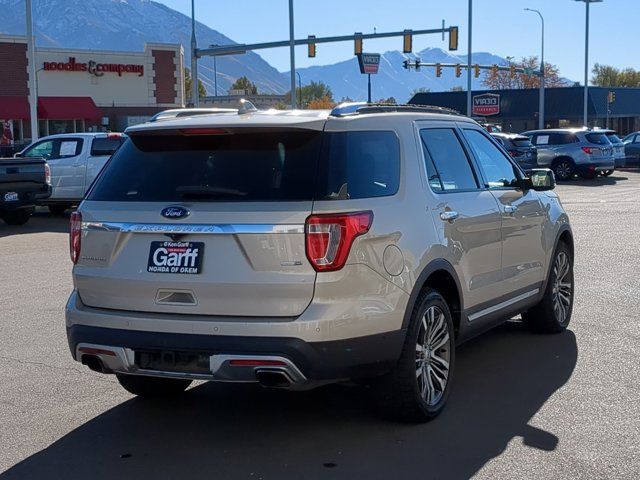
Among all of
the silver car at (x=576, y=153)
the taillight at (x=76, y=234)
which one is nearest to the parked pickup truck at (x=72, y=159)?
the taillight at (x=76, y=234)

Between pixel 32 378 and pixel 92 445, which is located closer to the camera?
pixel 92 445

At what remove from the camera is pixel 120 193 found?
17.3 feet

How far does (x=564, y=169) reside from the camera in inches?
1240

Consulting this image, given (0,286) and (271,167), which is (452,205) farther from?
(0,286)

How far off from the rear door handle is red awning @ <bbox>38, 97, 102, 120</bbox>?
42891 millimetres

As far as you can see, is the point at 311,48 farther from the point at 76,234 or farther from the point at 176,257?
the point at 176,257

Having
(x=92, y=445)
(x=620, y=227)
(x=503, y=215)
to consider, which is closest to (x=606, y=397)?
(x=503, y=215)

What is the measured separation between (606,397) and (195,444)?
2.75 m

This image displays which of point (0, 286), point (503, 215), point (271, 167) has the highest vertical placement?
point (271, 167)

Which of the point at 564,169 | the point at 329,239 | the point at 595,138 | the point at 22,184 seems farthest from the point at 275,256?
the point at 595,138

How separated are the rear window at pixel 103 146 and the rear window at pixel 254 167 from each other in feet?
50.9

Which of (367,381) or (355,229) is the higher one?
(355,229)

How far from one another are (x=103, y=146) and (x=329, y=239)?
16.7 m

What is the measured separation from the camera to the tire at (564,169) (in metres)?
31.3
